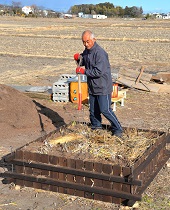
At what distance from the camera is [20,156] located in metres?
5.34

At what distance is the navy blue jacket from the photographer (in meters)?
5.86

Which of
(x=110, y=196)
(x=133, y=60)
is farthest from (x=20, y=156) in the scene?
(x=133, y=60)

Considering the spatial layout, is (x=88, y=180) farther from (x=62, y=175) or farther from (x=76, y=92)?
(x=76, y=92)

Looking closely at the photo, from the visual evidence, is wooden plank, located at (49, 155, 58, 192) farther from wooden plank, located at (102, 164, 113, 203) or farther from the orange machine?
the orange machine

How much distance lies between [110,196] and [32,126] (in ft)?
11.9

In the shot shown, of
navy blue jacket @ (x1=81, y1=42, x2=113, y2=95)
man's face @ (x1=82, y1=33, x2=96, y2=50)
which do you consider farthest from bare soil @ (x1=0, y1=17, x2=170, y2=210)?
man's face @ (x1=82, y1=33, x2=96, y2=50)

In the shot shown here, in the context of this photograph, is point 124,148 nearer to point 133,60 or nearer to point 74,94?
point 74,94

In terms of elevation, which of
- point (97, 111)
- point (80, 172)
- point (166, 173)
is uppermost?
point (97, 111)

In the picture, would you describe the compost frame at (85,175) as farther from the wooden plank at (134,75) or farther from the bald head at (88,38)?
the wooden plank at (134,75)

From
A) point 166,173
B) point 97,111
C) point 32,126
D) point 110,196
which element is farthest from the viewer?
point 32,126

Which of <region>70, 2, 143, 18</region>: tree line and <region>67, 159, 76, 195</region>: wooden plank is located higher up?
<region>70, 2, 143, 18</region>: tree line

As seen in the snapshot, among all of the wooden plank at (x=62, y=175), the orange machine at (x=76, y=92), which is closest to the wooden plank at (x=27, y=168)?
the wooden plank at (x=62, y=175)

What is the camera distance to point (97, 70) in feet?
19.1

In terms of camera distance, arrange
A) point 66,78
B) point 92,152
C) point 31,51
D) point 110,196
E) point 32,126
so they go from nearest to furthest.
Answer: point 110,196
point 92,152
point 32,126
point 66,78
point 31,51
